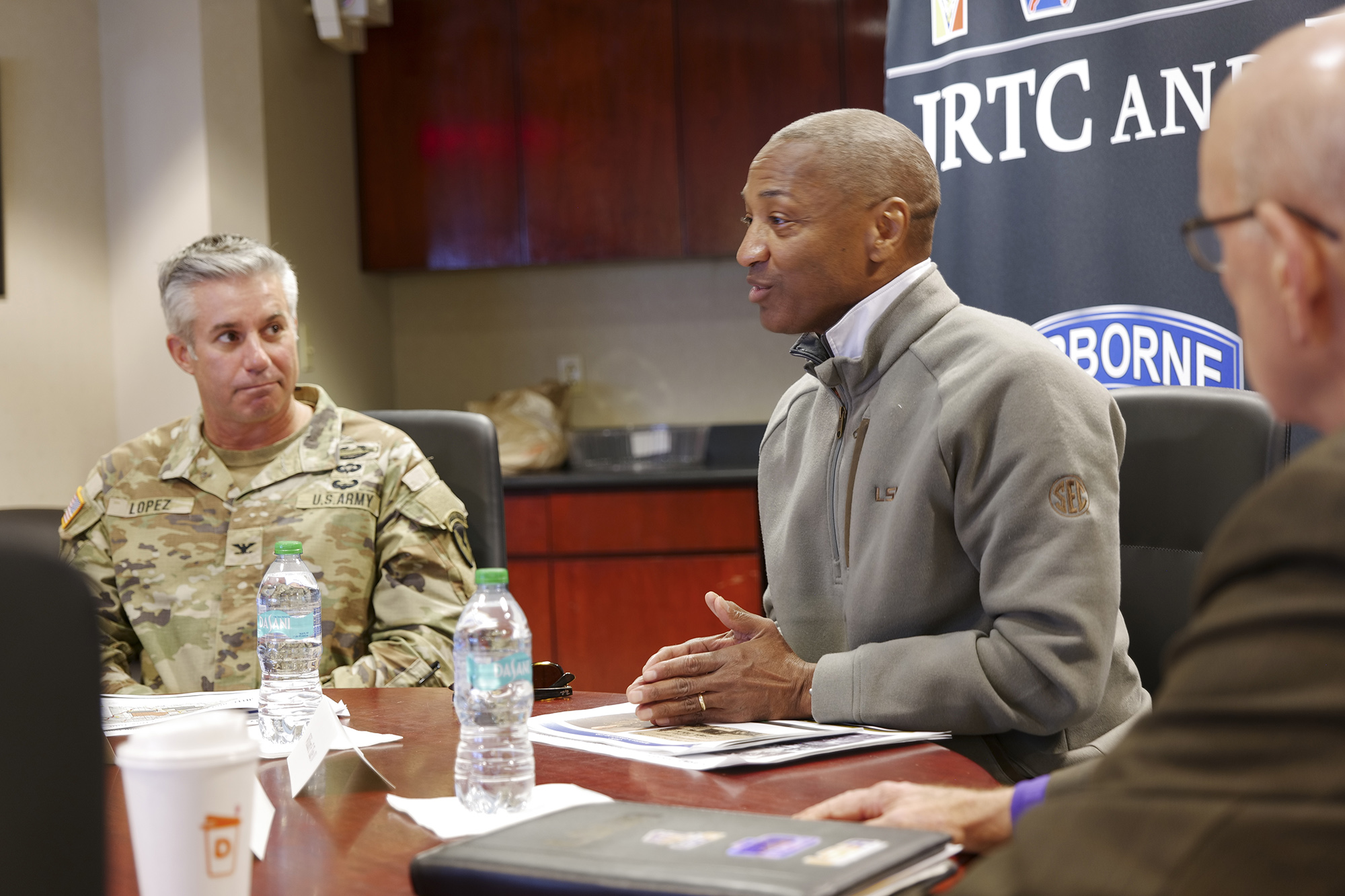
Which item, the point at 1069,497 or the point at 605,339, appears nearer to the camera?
the point at 1069,497

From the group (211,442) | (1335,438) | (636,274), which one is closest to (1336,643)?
(1335,438)

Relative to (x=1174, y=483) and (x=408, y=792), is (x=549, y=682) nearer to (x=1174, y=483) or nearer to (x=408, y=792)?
(x=408, y=792)

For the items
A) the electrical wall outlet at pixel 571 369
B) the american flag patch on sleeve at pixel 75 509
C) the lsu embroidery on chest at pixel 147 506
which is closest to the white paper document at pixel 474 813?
the lsu embroidery on chest at pixel 147 506

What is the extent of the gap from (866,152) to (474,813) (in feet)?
3.19

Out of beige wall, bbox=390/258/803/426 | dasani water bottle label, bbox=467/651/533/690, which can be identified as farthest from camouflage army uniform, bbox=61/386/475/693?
beige wall, bbox=390/258/803/426

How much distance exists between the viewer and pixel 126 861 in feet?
3.13

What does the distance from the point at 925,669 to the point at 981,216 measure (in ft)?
4.52

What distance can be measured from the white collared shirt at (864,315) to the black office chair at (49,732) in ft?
3.96

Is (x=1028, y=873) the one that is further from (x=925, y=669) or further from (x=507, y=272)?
(x=507, y=272)

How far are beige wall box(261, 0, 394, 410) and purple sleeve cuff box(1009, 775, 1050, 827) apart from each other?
10.2 ft

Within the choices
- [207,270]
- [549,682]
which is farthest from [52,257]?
[549,682]

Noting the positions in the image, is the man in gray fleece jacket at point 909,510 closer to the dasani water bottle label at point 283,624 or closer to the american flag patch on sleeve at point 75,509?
the dasani water bottle label at point 283,624

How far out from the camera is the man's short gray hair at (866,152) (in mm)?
1585

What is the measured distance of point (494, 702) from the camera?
3.62 feet
